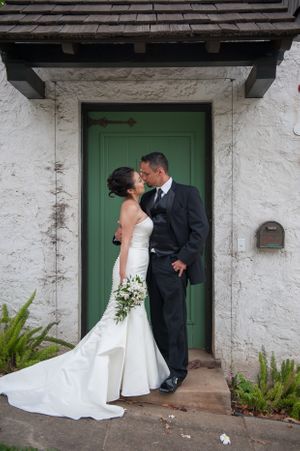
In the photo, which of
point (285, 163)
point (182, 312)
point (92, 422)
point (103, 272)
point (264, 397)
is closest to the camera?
point (92, 422)

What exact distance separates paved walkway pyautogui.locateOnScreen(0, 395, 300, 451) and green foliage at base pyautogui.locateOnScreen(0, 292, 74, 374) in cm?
54

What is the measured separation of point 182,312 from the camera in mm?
3555

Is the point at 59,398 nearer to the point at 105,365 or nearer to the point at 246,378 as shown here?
A: the point at 105,365

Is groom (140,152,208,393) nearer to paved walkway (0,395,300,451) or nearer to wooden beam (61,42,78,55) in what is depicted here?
paved walkway (0,395,300,451)

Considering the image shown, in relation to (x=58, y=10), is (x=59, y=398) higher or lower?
lower

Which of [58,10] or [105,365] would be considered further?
[58,10]

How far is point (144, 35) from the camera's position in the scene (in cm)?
329

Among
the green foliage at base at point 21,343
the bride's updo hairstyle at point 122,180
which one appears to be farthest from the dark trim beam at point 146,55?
the green foliage at base at point 21,343

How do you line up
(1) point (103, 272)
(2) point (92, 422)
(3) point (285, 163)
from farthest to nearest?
(1) point (103, 272)
(3) point (285, 163)
(2) point (92, 422)

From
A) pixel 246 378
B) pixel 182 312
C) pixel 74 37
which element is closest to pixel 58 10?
pixel 74 37

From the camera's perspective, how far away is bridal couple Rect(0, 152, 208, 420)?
11.2 feet

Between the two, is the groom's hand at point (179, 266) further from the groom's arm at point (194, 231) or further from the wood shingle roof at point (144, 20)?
the wood shingle roof at point (144, 20)

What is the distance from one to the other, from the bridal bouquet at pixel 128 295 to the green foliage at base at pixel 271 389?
4.66ft

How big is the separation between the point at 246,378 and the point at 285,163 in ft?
7.05
